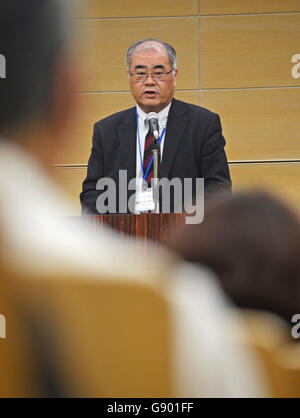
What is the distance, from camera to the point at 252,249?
1.35 feet

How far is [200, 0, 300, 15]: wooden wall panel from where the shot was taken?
416 centimetres

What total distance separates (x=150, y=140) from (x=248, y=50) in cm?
202

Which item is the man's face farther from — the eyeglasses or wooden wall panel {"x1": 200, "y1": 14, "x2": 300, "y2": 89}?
wooden wall panel {"x1": 200, "y1": 14, "x2": 300, "y2": 89}

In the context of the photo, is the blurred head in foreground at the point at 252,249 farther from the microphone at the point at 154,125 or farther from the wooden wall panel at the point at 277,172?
the wooden wall panel at the point at 277,172

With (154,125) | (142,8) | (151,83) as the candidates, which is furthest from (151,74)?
(142,8)

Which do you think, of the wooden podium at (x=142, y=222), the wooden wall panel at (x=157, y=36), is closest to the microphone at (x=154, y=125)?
the wooden podium at (x=142, y=222)

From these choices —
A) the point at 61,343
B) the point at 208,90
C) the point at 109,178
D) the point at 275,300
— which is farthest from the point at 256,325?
the point at 208,90

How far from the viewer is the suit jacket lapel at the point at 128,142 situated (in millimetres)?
2384

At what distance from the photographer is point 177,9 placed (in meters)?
4.23

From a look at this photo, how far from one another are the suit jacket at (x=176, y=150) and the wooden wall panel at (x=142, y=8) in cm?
194

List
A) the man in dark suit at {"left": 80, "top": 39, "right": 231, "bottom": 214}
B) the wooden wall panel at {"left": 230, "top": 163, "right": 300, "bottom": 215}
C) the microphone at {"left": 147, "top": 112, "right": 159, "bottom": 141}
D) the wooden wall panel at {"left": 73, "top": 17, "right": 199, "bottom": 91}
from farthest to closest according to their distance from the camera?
the wooden wall panel at {"left": 73, "top": 17, "right": 199, "bottom": 91} → the wooden wall panel at {"left": 230, "top": 163, "right": 300, "bottom": 215} → the man in dark suit at {"left": 80, "top": 39, "right": 231, "bottom": 214} → the microphone at {"left": 147, "top": 112, "right": 159, "bottom": 141}

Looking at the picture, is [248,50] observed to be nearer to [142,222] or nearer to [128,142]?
[128,142]

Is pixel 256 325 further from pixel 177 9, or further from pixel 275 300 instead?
pixel 177 9

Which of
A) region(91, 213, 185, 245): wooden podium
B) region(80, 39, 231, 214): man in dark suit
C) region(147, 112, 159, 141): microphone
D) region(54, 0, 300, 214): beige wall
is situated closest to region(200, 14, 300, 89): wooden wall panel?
region(54, 0, 300, 214): beige wall
